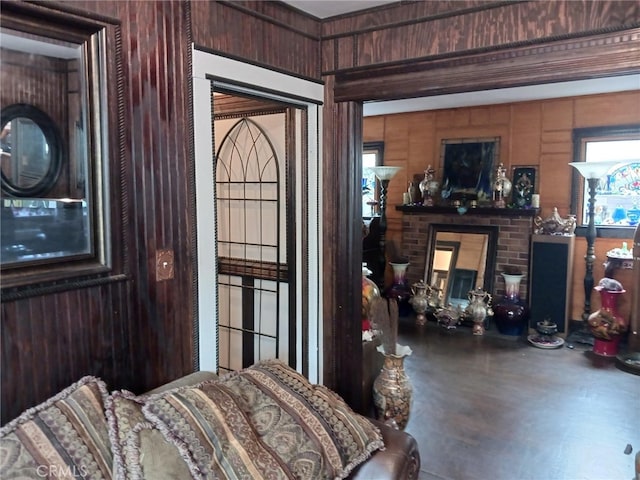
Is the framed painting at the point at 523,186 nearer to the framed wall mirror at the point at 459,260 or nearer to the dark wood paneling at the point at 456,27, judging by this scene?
the framed wall mirror at the point at 459,260

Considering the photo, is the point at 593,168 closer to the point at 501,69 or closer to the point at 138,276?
the point at 501,69

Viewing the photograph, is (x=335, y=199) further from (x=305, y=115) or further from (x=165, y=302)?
(x=165, y=302)

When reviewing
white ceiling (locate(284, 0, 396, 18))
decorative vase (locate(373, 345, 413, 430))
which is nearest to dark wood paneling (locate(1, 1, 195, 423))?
white ceiling (locate(284, 0, 396, 18))

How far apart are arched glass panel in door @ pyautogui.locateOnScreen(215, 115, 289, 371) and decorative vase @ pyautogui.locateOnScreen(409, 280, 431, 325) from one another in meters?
2.55

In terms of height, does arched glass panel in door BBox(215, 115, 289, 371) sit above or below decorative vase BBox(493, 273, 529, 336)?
above

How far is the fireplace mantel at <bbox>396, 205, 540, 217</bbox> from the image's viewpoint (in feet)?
16.3

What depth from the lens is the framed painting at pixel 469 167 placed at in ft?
17.4

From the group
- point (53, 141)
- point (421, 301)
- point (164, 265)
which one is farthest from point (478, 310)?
point (53, 141)

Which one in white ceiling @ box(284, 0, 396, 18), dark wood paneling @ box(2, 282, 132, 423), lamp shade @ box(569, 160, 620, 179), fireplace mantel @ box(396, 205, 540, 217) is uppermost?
white ceiling @ box(284, 0, 396, 18)

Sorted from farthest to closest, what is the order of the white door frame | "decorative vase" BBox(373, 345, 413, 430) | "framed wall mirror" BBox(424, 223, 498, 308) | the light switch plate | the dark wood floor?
"framed wall mirror" BBox(424, 223, 498, 308) → "decorative vase" BBox(373, 345, 413, 430) → the dark wood floor → the white door frame → the light switch plate

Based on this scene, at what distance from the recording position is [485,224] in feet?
17.4

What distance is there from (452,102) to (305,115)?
2.95m

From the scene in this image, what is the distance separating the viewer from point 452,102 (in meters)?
5.16

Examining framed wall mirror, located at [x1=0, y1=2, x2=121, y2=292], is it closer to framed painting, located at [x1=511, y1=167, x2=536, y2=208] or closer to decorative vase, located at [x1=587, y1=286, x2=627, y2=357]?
decorative vase, located at [x1=587, y1=286, x2=627, y2=357]
